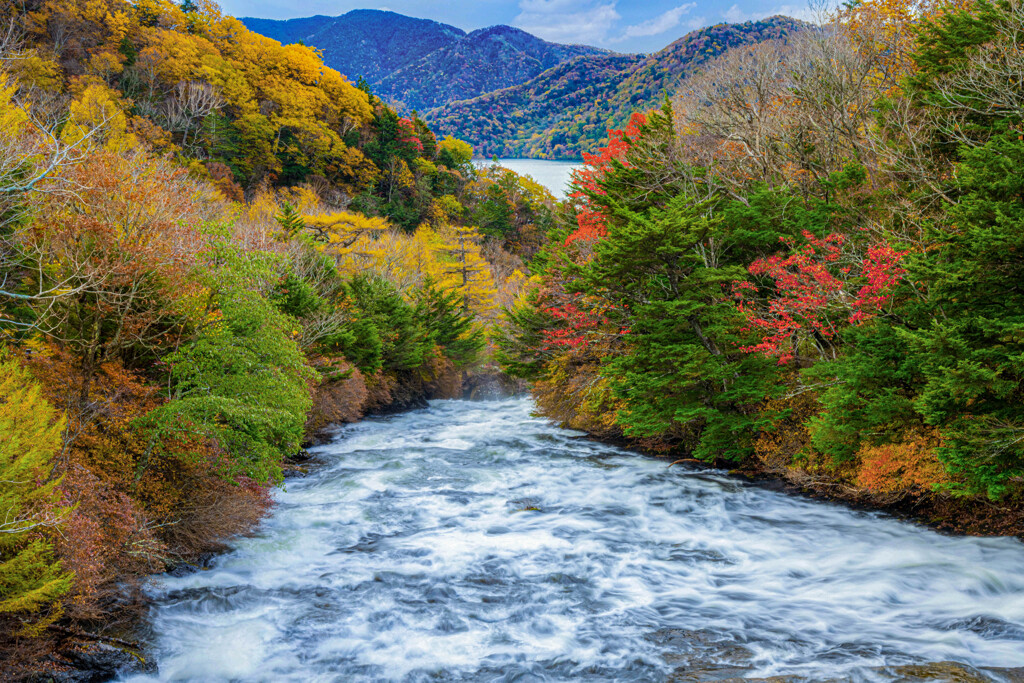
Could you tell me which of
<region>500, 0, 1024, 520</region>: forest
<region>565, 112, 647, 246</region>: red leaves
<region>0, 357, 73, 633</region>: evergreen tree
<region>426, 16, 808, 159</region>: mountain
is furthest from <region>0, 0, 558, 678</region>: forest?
<region>426, 16, 808, 159</region>: mountain

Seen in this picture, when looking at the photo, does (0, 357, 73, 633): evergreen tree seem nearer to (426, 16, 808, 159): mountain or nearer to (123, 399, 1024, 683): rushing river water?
(123, 399, 1024, 683): rushing river water

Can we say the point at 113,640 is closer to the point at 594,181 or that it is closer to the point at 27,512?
the point at 27,512

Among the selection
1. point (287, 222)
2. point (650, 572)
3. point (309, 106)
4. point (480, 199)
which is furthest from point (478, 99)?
point (650, 572)

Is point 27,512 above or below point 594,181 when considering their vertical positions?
below

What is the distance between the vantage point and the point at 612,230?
707 inches

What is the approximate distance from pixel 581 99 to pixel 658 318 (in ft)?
259

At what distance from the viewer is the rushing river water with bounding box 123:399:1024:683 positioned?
23.7 feet

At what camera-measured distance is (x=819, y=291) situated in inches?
529

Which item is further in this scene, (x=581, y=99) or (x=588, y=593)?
(x=581, y=99)

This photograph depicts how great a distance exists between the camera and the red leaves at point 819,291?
11.9 metres

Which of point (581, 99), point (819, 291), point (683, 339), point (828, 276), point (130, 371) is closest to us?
point (130, 371)

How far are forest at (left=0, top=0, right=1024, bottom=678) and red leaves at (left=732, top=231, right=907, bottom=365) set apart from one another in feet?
0.38

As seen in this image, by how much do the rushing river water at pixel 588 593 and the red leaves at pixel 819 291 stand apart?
165 inches

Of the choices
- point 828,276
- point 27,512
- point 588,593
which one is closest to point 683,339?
point 828,276
